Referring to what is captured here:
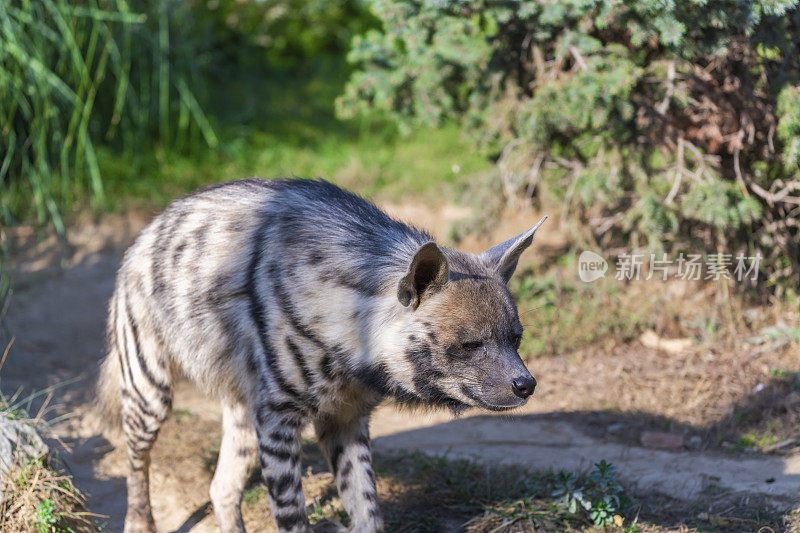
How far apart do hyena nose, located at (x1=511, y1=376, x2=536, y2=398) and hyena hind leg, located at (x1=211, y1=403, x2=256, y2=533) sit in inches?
52.2

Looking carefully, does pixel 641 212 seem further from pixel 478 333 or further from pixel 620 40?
pixel 478 333

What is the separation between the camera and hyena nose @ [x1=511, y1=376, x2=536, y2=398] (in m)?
3.06

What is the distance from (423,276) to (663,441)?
89.7 inches

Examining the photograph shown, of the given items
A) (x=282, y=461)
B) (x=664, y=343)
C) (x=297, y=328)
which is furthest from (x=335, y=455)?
(x=664, y=343)

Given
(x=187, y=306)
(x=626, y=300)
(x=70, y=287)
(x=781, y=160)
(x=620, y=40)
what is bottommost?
(x=70, y=287)

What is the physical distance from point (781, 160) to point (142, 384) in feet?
13.3

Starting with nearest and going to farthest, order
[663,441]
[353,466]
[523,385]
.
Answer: [523,385]
[353,466]
[663,441]

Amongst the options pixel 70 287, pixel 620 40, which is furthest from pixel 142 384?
pixel 620 40

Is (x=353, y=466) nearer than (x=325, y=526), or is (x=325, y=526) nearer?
(x=353, y=466)

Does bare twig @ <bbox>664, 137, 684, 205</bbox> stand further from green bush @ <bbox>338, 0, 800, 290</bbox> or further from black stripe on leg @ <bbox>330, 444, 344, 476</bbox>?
black stripe on leg @ <bbox>330, 444, 344, 476</bbox>

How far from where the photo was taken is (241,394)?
3.70m

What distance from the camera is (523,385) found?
3057mm

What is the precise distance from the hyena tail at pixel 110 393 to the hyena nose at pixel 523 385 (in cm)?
205

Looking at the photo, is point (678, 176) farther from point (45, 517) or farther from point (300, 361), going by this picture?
point (45, 517)
